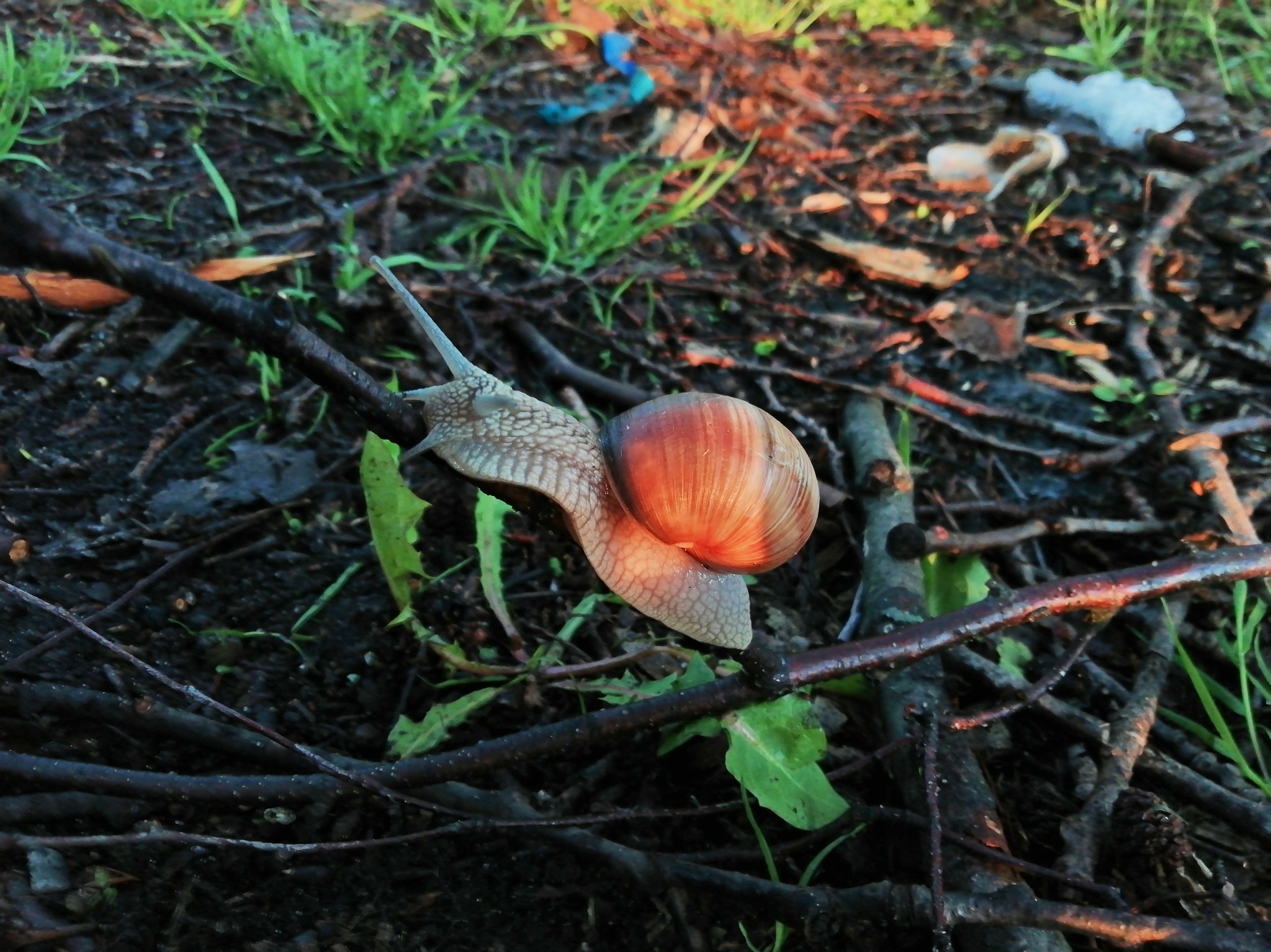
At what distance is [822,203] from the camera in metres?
4.28

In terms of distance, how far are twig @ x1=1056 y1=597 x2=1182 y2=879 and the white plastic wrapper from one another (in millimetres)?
3688

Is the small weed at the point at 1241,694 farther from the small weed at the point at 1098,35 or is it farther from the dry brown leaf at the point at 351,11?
the dry brown leaf at the point at 351,11

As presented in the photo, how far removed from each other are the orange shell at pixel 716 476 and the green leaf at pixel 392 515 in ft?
2.16

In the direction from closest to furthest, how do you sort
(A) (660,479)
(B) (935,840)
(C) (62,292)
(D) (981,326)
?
(B) (935,840) < (A) (660,479) < (C) (62,292) < (D) (981,326)

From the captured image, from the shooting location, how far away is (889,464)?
2.69 meters

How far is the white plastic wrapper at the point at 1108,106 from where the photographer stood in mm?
4840

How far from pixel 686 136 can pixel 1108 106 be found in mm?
2618

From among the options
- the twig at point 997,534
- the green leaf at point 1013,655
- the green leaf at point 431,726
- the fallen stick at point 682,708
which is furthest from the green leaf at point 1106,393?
the green leaf at point 431,726

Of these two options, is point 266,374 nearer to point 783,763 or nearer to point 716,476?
point 716,476

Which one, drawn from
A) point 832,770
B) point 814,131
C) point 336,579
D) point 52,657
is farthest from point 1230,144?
point 52,657

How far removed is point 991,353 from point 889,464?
128 cm

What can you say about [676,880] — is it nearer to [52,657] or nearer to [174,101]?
[52,657]

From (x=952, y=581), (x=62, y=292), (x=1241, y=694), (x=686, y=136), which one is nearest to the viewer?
(x=1241, y=694)

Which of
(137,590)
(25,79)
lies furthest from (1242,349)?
(25,79)
